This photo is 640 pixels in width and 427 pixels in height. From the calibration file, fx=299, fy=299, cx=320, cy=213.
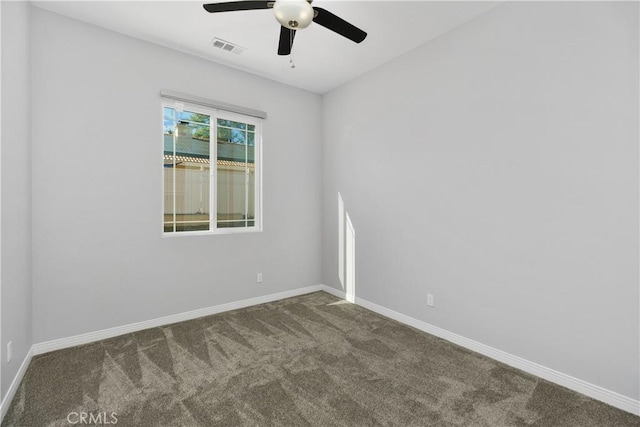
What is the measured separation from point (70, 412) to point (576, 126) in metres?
3.75

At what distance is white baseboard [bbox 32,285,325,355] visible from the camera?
2559 mm

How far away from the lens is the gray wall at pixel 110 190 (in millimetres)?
2533

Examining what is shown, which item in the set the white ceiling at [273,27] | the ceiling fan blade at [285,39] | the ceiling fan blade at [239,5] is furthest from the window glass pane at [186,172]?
the ceiling fan blade at [239,5]

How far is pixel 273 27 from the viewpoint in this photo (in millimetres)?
2764

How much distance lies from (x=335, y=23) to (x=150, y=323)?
3177mm

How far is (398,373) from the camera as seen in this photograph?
7.40 ft

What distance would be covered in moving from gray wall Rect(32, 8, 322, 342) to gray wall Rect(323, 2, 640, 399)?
6.12 feet

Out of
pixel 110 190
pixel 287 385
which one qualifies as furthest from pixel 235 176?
pixel 287 385

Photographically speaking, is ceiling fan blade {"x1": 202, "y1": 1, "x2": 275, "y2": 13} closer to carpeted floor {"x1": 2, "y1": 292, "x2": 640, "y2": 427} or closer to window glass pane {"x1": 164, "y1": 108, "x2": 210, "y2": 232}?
window glass pane {"x1": 164, "y1": 108, "x2": 210, "y2": 232}

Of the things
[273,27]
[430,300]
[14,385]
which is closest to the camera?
[14,385]

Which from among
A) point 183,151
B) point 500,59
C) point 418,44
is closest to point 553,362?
point 500,59

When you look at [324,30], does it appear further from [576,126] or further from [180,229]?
[180,229]

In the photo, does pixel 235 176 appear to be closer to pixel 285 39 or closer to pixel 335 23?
pixel 285 39

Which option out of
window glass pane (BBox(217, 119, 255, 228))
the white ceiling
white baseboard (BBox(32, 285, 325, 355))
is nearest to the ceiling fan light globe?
the white ceiling
